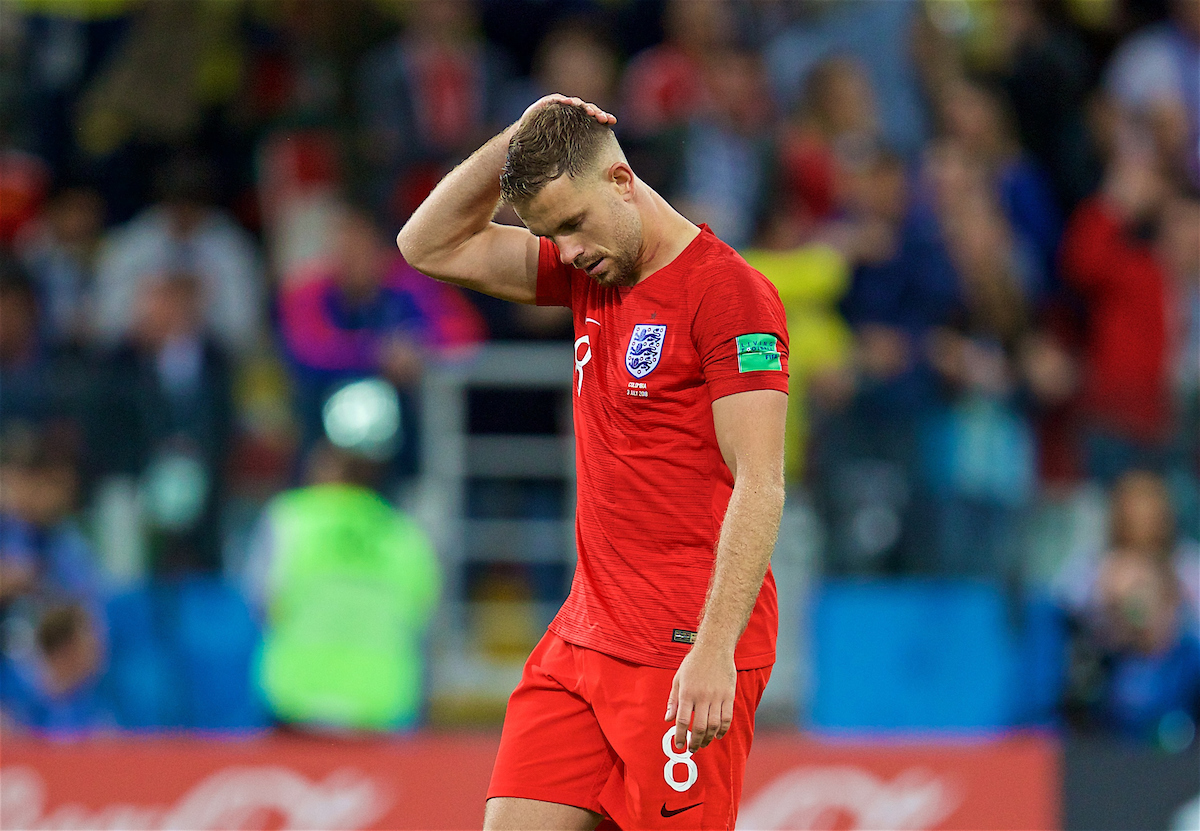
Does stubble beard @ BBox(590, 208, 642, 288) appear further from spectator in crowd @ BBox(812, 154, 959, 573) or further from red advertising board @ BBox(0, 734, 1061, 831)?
spectator in crowd @ BBox(812, 154, 959, 573)

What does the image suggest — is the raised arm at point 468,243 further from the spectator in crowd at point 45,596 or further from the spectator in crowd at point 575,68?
the spectator in crowd at point 575,68

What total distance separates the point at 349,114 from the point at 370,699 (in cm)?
353

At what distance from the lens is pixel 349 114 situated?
9219 mm

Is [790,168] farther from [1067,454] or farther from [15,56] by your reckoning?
[15,56]

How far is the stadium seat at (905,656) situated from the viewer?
7.67 m

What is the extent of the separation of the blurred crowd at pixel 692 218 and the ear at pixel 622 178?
4.08 meters

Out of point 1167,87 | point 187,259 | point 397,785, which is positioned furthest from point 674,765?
point 1167,87

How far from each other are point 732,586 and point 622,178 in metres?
0.94

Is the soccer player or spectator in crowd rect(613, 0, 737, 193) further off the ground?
spectator in crowd rect(613, 0, 737, 193)

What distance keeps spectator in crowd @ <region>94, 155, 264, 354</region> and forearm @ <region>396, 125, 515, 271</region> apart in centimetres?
482

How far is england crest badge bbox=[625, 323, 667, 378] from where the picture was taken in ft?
11.9

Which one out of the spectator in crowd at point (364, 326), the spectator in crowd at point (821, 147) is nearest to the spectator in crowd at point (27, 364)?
the spectator in crowd at point (364, 326)

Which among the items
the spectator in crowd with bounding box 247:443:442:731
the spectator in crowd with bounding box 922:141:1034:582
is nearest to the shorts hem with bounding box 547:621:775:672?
the spectator in crowd with bounding box 247:443:442:731

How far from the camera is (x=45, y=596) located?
750cm
